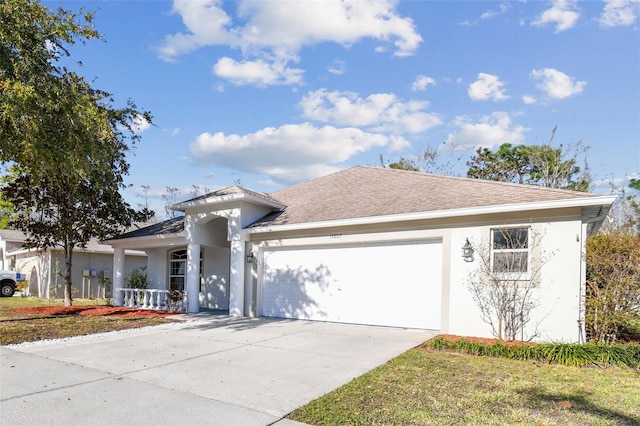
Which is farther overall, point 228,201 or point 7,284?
point 7,284

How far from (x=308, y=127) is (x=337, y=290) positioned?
13591 millimetres

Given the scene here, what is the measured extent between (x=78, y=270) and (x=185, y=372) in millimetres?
18666

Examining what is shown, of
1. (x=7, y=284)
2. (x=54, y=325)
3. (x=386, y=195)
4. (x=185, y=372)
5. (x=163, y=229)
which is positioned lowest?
(x=7, y=284)

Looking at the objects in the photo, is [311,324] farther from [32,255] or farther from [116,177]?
[32,255]

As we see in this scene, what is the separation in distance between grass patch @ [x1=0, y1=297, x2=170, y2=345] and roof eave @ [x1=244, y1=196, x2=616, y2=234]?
14.4 feet

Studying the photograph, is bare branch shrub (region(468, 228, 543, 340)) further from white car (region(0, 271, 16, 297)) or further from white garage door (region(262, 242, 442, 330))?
white car (region(0, 271, 16, 297))

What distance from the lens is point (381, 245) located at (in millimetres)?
11508

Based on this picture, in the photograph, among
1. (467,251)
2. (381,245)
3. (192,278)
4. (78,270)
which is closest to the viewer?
(467,251)

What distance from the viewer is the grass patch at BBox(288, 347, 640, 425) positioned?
4.62 meters

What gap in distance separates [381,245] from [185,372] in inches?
254

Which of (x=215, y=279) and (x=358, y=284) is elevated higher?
(x=358, y=284)

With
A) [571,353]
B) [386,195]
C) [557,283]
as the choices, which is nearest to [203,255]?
[386,195]

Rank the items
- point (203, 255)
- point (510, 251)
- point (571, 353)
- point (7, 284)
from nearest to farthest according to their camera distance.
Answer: point (571, 353) < point (510, 251) < point (203, 255) < point (7, 284)

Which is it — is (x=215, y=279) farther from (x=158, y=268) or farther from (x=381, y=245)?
(x=381, y=245)
